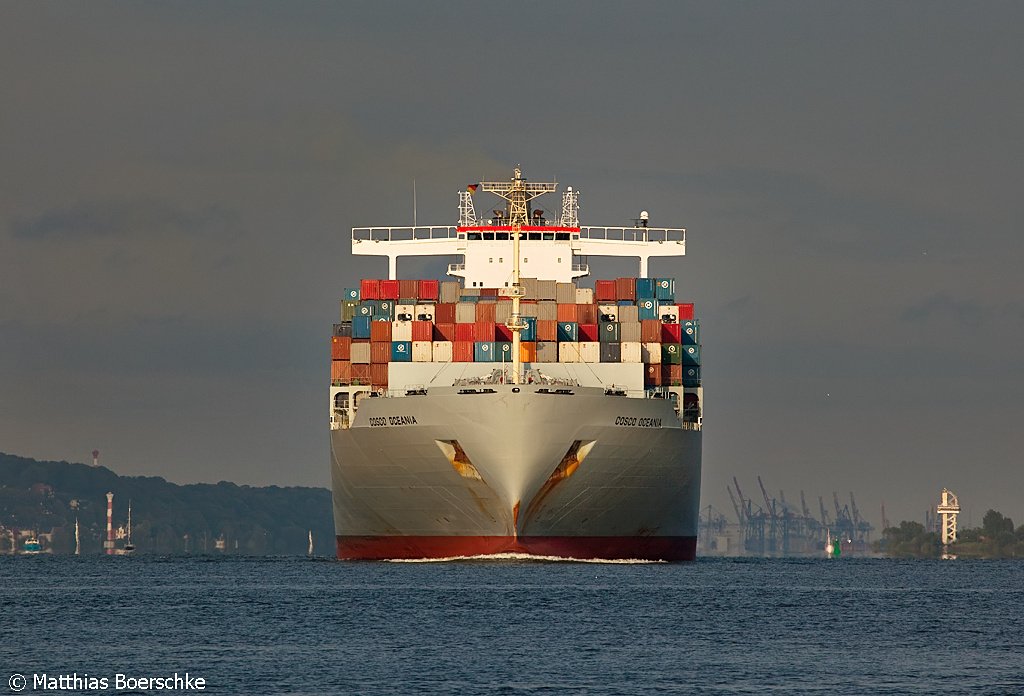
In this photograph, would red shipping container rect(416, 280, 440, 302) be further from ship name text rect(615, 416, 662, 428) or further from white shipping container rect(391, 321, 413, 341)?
ship name text rect(615, 416, 662, 428)

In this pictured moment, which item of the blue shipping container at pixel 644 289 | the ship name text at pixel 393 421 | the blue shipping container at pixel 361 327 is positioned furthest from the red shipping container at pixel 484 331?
the blue shipping container at pixel 644 289

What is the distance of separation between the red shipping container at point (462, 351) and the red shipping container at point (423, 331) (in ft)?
4.47

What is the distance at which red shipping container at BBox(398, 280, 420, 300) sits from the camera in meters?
101

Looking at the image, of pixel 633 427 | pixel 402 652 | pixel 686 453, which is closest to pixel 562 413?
pixel 633 427

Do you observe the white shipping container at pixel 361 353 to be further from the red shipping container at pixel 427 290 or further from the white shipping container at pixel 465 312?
the white shipping container at pixel 465 312

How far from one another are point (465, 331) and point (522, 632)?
36.2m

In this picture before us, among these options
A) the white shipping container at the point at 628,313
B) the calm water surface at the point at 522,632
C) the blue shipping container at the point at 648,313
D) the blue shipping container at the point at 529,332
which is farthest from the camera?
the blue shipping container at the point at 648,313

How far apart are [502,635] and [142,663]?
12.0 metres

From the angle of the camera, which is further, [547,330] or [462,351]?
[547,330]

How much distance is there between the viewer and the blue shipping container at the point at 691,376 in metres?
103

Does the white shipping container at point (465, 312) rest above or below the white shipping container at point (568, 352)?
above

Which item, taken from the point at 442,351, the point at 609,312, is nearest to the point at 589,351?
the point at 609,312
